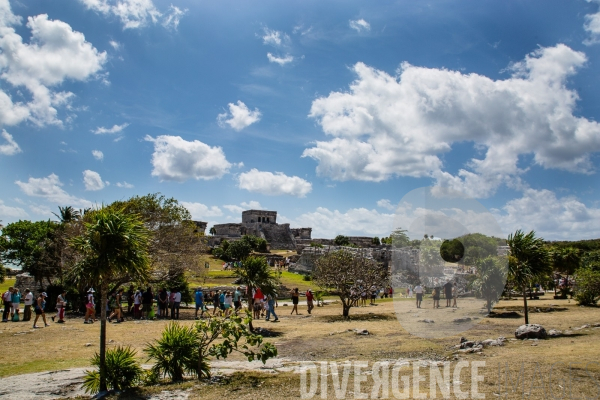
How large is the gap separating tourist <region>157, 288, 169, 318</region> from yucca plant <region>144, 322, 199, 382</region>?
11168mm

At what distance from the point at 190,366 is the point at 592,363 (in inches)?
295

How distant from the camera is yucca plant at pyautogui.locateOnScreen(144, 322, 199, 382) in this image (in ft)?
26.0

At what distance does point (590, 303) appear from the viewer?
1978cm

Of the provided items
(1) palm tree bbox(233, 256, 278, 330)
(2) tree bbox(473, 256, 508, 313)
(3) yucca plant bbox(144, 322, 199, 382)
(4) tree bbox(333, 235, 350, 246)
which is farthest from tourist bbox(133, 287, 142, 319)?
(4) tree bbox(333, 235, 350, 246)

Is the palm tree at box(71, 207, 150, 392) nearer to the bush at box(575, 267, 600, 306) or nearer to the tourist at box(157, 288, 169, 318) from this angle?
the tourist at box(157, 288, 169, 318)

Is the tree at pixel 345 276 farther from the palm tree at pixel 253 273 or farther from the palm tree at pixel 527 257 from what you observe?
the palm tree at pixel 527 257

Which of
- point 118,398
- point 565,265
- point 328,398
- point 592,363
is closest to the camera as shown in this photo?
point 328,398

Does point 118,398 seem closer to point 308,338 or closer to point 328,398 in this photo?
point 328,398

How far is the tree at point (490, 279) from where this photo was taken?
57.1 feet

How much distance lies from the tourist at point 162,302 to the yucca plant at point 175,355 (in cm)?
1117

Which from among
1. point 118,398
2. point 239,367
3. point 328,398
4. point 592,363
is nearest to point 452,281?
point 592,363

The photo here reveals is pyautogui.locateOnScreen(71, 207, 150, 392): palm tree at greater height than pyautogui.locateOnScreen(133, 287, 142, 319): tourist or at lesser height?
greater

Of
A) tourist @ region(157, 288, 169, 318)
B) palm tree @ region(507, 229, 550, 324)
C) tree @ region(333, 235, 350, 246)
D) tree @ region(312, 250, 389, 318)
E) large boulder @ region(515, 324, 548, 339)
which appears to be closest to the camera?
large boulder @ region(515, 324, 548, 339)

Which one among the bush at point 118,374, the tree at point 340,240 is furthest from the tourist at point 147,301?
the tree at point 340,240
